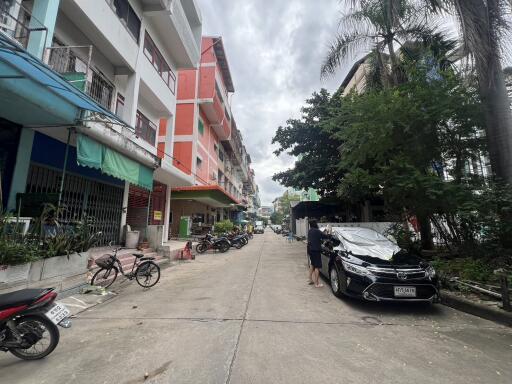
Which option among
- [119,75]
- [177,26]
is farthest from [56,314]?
[177,26]

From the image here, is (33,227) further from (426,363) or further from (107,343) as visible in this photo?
(426,363)

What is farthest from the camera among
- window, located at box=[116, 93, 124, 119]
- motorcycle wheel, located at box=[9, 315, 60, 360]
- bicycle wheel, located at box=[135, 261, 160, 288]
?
window, located at box=[116, 93, 124, 119]

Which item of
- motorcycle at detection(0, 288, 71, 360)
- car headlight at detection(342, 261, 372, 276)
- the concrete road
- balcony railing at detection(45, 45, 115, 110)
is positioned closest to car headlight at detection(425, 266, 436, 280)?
the concrete road

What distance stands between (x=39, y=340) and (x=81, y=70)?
28.5 feet

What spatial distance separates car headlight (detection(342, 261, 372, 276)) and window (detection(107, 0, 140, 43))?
11.0 m

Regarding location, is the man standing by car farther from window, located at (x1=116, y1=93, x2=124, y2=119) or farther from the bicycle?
window, located at (x1=116, y1=93, x2=124, y2=119)

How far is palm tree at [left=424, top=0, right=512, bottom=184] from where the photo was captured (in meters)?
6.17

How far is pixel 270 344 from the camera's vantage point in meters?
3.46

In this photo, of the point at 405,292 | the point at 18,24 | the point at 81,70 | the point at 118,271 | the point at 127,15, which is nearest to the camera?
the point at 405,292

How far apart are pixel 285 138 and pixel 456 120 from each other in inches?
422

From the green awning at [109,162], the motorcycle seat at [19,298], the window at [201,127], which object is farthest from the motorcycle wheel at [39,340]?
→ the window at [201,127]

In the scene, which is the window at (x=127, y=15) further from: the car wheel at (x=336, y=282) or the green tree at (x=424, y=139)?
the car wheel at (x=336, y=282)

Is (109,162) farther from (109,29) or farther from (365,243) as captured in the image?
(365,243)

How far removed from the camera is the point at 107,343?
11.7 ft
